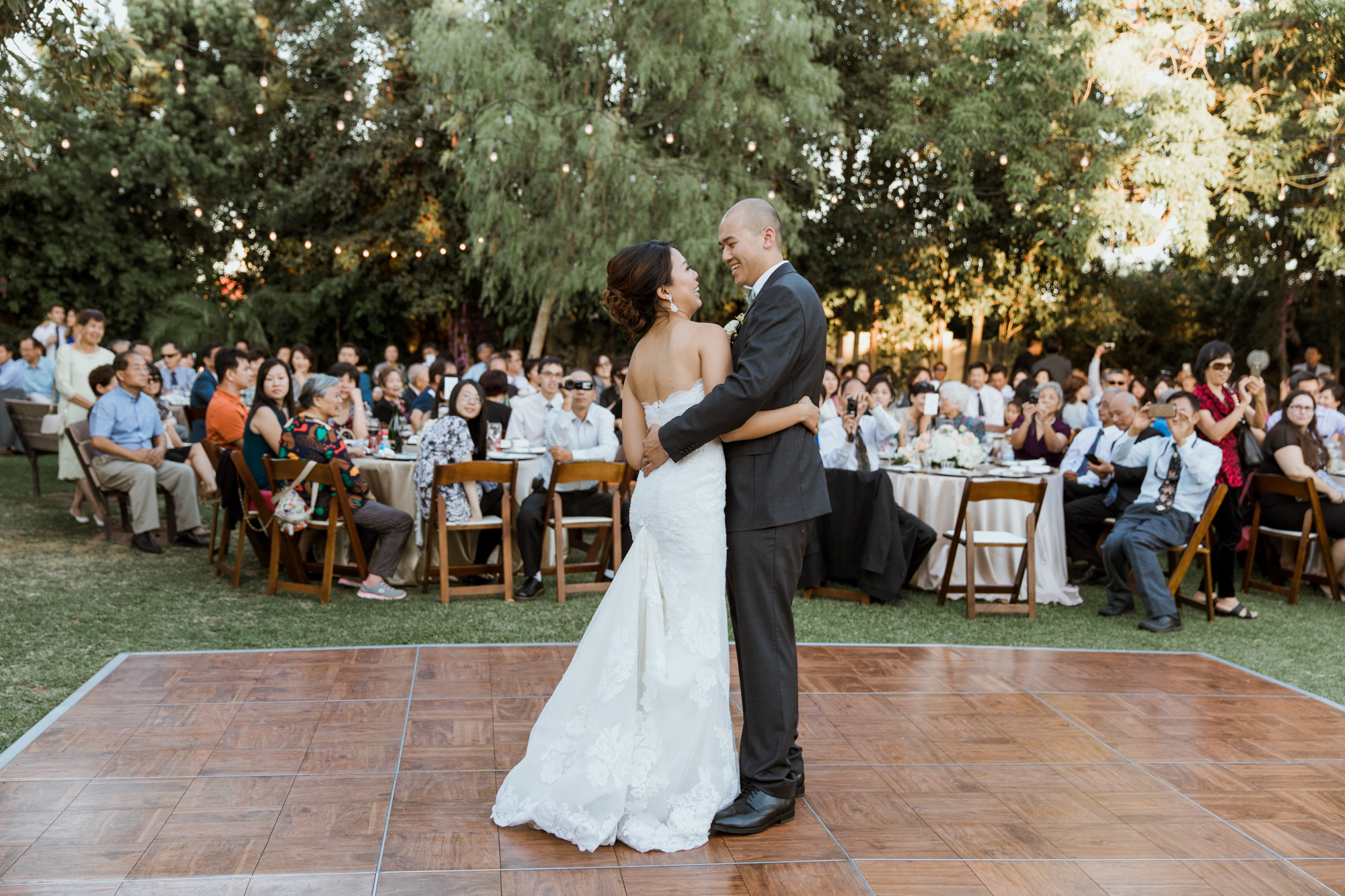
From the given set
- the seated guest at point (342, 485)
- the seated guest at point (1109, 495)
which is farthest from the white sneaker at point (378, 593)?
the seated guest at point (1109, 495)

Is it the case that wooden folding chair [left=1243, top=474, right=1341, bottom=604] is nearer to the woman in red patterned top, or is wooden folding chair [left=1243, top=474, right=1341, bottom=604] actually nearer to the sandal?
the woman in red patterned top

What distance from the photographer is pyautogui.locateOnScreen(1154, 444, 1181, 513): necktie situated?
20.1 ft

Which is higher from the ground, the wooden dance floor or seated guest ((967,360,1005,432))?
seated guest ((967,360,1005,432))

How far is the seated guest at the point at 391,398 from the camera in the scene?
8.91m

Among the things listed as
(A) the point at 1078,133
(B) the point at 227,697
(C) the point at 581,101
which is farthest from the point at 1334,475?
(C) the point at 581,101

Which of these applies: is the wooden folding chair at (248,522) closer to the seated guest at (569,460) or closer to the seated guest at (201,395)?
the seated guest at (569,460)

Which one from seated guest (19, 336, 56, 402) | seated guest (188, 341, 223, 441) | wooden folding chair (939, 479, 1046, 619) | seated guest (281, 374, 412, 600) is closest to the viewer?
seated guest (281, 374, 412, 600)

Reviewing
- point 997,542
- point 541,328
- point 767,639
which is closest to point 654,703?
point 767,639

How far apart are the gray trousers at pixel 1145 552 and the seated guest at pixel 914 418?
4.90 ft

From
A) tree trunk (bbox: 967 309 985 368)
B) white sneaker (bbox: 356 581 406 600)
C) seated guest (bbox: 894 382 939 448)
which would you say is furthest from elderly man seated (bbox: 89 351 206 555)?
tree trunk (bbox: 967 309 985 368)

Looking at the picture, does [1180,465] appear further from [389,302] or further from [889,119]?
[389,302]

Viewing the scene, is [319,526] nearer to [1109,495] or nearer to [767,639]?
[767,639]

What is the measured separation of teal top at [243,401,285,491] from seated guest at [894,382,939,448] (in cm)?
412

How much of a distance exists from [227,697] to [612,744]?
191 centimetres
